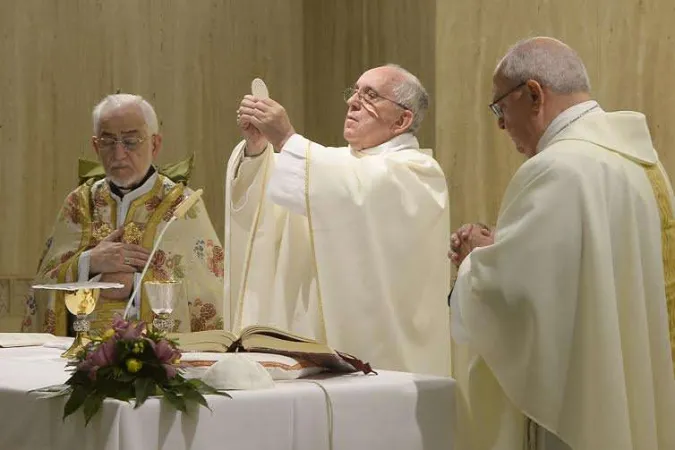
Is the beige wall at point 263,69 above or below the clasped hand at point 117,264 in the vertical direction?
above

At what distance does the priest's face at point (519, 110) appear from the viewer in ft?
11.2

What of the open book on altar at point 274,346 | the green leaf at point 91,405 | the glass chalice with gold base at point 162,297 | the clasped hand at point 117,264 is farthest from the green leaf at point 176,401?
the clasped hand at point 117,264

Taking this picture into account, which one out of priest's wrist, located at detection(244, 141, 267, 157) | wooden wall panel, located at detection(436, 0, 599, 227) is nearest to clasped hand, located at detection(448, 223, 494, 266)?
priest's wrist, located at detection(244, 141, 267, 157)

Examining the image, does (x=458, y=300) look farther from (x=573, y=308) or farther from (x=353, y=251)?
(x=353, y=251)

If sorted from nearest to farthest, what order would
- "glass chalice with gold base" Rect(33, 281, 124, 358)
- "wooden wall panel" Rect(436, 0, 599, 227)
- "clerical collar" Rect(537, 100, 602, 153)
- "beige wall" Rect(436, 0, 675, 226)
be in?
"clerical collar" Rect(537, 100, 602, 153) < "glass chalice with gold base" Rect(33, 281, 124, 358) < "beige wall" Rect(436, 0, 675, 226) < "wooden wall panel" Rect(436, 0, 599, 227)

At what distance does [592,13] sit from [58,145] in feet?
11.3

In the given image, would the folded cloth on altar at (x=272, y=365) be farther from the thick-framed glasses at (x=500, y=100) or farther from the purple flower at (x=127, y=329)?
the thick-framed glasses at (x=500, y=100)

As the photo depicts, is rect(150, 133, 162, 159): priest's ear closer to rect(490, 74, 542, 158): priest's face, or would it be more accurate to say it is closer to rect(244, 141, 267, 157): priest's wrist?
rect(244, 141, 267, 157): priest's wrist

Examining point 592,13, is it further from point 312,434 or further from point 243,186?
point 312,434

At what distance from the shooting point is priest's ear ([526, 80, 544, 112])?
3.40 meters

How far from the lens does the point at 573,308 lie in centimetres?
318

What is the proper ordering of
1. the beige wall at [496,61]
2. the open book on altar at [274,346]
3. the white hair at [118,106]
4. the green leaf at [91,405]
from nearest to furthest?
the green leaf at [91,405], the open book on altar at [274,346], the beige wall at [496,61], the white hair at [118,106]

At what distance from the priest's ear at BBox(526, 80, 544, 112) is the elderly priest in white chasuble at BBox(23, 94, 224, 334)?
2050 millimetres

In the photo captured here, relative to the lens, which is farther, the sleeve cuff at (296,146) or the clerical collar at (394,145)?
the clerical collar at (394,145)
